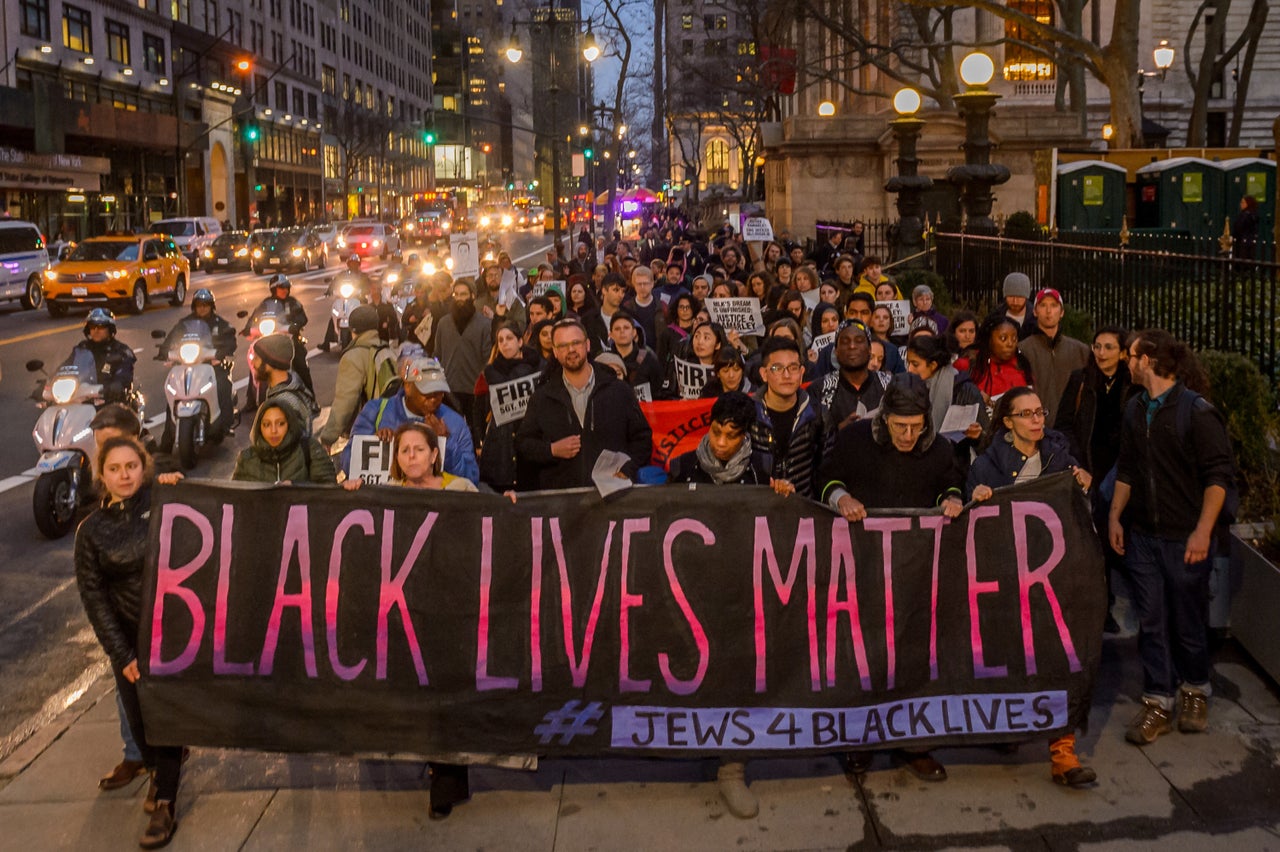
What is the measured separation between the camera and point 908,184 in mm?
20812

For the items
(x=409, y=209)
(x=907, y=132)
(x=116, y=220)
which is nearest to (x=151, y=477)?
(x=907, y=132)

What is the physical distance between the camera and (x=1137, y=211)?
32.2 meters

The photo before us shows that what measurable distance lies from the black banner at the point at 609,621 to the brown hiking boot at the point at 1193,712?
0.78 metres

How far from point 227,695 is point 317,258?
156 ft

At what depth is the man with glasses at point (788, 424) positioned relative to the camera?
6.41m

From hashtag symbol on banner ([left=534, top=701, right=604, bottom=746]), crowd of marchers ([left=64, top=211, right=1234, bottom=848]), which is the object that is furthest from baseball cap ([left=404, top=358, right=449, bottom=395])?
hashtag symbol on banner ([left=534, top=701, right=604, bottom=746])

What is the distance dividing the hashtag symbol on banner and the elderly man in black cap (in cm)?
113

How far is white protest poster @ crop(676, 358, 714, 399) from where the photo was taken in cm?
877

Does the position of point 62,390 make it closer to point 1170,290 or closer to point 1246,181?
point 1170,290

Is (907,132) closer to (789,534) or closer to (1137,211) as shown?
(1137,211)

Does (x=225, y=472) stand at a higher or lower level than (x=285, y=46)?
lower

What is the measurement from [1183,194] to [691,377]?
25767mm

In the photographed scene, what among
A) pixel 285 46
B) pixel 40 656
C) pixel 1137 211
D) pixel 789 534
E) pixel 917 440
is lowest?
pixel 40 656

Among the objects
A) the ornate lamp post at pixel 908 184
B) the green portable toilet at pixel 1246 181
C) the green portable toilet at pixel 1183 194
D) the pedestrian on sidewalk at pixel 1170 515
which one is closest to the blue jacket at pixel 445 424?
the pedestrian on sidewalk at pixel 1170 515
